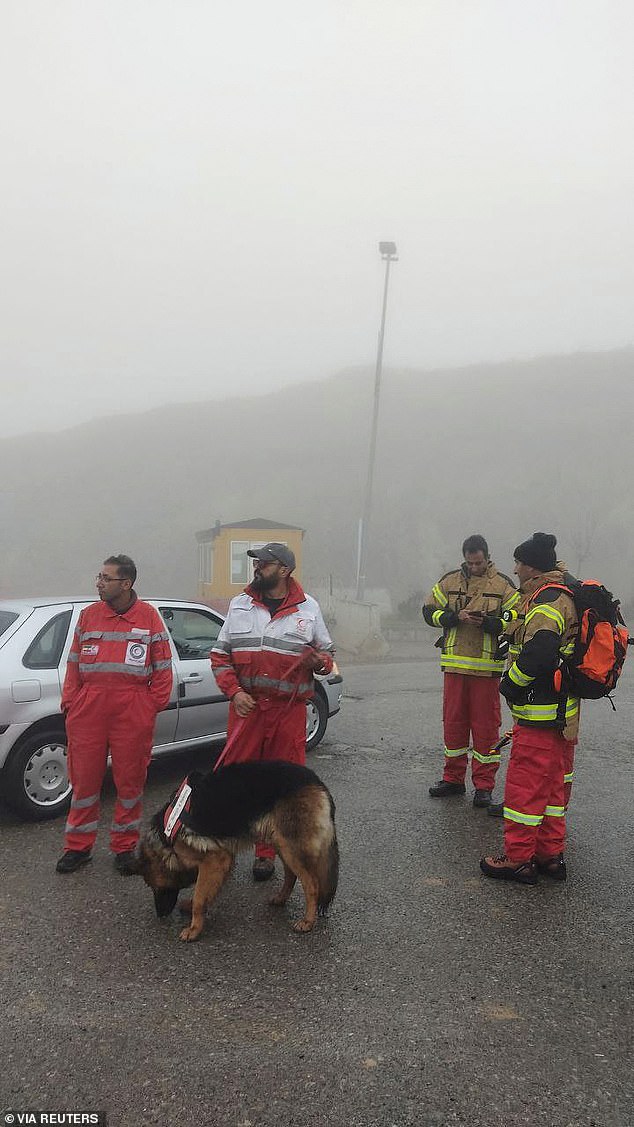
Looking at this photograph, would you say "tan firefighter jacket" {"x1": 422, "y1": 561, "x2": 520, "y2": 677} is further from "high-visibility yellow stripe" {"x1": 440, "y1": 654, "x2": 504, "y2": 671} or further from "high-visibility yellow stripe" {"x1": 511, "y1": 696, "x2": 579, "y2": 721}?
"high-visibility yellow stripe" {"x1": 511, "y1": 696, "x2": 579, "y2": 721}

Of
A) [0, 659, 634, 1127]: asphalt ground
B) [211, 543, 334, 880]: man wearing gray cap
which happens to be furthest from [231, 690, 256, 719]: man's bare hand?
[0, 659, 634, 1127]: asphalt ground

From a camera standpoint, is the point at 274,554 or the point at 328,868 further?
the point at 274,554

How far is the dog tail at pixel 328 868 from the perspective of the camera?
3.71 meters

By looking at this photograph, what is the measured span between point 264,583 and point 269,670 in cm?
49

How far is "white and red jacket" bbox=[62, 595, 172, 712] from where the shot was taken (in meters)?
4.41

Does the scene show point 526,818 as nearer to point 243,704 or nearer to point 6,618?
point 243,704

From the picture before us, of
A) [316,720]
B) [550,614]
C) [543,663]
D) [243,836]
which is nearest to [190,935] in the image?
[243,836]

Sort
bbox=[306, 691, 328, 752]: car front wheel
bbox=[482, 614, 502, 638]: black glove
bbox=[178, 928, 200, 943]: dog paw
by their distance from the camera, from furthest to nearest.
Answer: bbox=[306, 691, 328, 752]: car front wheel < bbox=[482, 614, 502, 638]: black glove < bbox=[178, 928, 200, 943]: dog paw

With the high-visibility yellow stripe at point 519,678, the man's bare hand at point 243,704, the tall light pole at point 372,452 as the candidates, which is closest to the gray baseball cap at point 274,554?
the man's bare hand at point 243,704

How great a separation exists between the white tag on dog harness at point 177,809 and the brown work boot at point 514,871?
1.84 meters

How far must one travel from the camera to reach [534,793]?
431cm

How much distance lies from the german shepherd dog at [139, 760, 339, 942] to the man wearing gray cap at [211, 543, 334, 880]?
530 millimetres

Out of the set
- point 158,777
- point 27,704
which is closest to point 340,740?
point 158,777

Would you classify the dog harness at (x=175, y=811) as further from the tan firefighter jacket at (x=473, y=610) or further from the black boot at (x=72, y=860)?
the tan firefighter jacket at (x=473, y=610)
